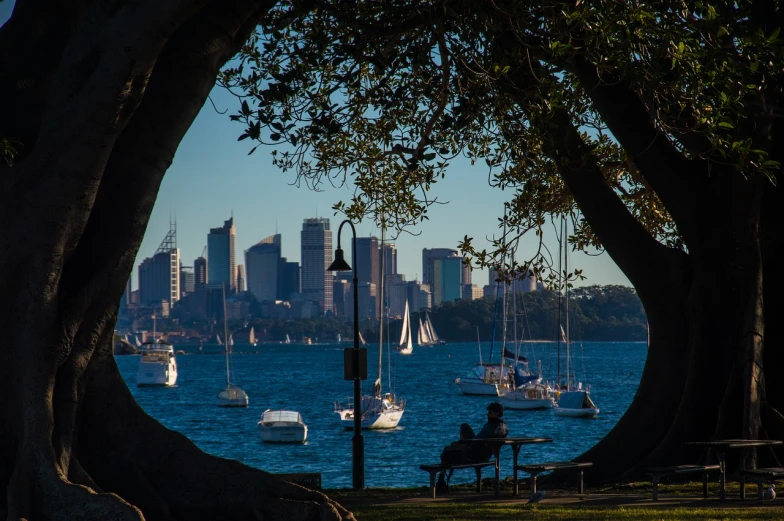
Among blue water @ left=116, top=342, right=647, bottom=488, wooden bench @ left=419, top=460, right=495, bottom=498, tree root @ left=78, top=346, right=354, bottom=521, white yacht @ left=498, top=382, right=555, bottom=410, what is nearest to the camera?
tree root @ left=78, top=346, right=354, bottom=521

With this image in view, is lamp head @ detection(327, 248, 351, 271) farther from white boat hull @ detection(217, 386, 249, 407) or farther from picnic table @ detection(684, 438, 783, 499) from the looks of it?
white boat hull @ detection(217, 386, 249, 407)

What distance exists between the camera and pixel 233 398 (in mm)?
83250

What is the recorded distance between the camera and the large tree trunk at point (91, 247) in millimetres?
8414

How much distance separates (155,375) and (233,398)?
30218mm

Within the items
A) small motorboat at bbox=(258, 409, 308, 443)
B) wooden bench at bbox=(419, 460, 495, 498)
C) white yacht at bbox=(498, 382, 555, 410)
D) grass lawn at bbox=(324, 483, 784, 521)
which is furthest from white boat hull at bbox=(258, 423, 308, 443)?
wooden bench at bbox=(419, 460, 495, 498)

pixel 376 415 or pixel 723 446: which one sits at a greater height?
pixel 723 446

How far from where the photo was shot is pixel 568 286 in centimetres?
1777

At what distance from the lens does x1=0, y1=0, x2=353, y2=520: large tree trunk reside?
8.41m

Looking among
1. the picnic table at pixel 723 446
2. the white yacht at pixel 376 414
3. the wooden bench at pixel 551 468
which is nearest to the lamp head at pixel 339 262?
the wooden bench at pixel 551 468

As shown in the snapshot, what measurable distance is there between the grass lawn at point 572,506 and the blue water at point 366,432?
17.6 m

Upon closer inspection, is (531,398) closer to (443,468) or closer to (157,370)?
(157,370)

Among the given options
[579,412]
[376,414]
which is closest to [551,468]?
[376,414]

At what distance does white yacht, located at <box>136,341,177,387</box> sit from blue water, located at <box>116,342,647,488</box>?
1.01 metres

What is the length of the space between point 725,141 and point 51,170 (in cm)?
594
